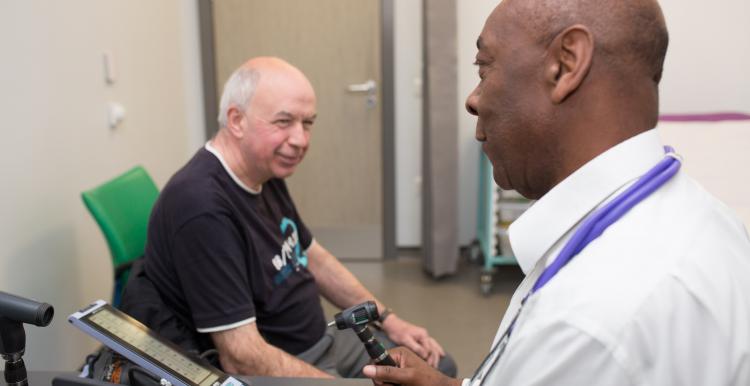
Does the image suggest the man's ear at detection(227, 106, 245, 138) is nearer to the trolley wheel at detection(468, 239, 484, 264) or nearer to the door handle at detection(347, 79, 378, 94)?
the door handle at detection(347, 79, 378, 94)

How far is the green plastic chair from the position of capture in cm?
172

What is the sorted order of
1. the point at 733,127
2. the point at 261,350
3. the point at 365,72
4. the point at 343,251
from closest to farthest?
the point at 261,350 < the point at 733,127 < the point at 365,72 < the point at 343,251

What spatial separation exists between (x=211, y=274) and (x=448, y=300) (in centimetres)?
195

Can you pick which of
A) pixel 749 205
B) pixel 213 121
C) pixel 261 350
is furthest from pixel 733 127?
pixel 213 121

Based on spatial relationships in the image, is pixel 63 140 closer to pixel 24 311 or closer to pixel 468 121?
pixel 24 311

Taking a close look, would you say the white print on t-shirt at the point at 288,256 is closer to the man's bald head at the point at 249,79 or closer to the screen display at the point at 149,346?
the man's bald head at the point at 249,79

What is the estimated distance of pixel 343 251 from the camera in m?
3.68

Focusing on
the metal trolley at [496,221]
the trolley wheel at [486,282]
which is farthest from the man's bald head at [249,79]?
the trolley wheel at [486,282]

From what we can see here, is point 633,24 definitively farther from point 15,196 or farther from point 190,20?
point 190,20

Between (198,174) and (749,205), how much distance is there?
2107 mm

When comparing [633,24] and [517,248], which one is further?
[517,248]

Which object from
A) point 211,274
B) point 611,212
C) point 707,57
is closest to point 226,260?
point 211,274

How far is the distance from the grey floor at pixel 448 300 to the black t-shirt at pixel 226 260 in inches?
42.5

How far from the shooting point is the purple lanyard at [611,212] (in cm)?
67
